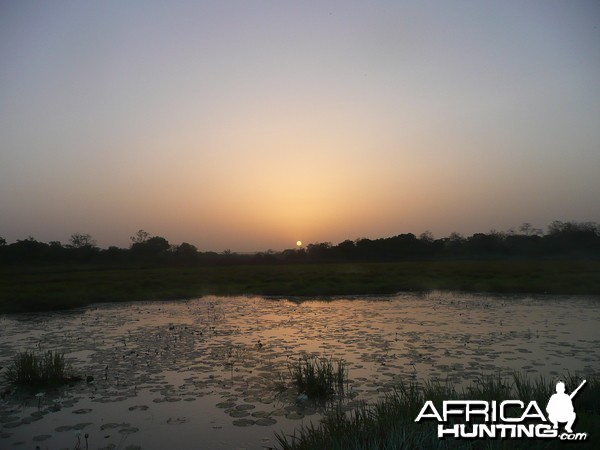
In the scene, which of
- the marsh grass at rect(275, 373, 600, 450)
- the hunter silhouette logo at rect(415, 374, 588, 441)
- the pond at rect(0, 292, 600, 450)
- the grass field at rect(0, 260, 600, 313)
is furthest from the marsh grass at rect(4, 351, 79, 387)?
the grass field at rect(0, 260, 600, 313)

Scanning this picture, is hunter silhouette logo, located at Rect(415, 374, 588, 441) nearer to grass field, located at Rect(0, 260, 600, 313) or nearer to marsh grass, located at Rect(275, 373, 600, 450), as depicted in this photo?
marsh grass, located at Rect(275, 373, 600, 450)

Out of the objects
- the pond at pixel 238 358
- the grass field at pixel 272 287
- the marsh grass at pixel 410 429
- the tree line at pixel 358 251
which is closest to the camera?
the marsh grass at pixel 410 429

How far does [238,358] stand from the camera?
12.7 m

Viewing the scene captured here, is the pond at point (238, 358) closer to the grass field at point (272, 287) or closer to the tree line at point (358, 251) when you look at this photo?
the grass field at point (272, 287)

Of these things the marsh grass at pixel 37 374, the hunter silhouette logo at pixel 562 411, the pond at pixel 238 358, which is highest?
the hunter silhouette logo at pixel 562 411

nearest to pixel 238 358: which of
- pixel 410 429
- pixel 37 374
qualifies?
pixel 37 374

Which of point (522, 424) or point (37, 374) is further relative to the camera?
point (37, 374)

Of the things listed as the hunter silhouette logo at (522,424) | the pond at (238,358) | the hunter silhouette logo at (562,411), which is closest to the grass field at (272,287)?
the pond at (238,358)

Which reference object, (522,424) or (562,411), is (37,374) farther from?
(562,411)

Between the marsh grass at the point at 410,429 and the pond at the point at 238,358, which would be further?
the pond at the point at 238,358

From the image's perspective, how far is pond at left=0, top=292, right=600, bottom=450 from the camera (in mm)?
7980

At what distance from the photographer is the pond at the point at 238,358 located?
7.98m

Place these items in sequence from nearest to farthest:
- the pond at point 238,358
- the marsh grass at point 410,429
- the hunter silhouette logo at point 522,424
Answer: the marsh grass at point 410,429 < the hunter silhouette logo at point 522,424 < the pond at point 238,358

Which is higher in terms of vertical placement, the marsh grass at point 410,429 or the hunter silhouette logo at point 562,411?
the hunter silhouette logo at point 562,411
